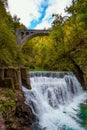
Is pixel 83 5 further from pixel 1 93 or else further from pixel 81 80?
pixel 81 80

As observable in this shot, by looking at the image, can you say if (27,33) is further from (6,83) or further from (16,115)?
(16,115)

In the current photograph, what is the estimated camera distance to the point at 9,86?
10320 mm

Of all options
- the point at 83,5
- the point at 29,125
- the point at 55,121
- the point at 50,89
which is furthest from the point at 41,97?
the point at 83,5

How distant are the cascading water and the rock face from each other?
1.68 feet

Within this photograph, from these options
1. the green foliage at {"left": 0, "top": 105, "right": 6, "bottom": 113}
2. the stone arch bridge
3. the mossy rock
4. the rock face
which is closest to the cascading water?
the rock face

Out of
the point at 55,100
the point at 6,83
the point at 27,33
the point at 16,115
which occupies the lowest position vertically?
the point at 55,100

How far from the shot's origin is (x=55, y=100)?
14039 millimetres

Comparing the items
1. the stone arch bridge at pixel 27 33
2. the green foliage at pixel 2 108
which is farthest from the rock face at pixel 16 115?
the stone arch bridge at pixel 27 33

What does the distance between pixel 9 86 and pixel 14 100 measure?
1.27 m

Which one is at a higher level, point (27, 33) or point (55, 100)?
point (27, 33)

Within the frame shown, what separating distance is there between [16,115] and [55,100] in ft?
17.7

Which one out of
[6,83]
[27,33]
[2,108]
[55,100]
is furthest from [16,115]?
[27,33]

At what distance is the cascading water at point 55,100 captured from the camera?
34.0 ft

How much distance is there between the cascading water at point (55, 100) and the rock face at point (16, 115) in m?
0.51
